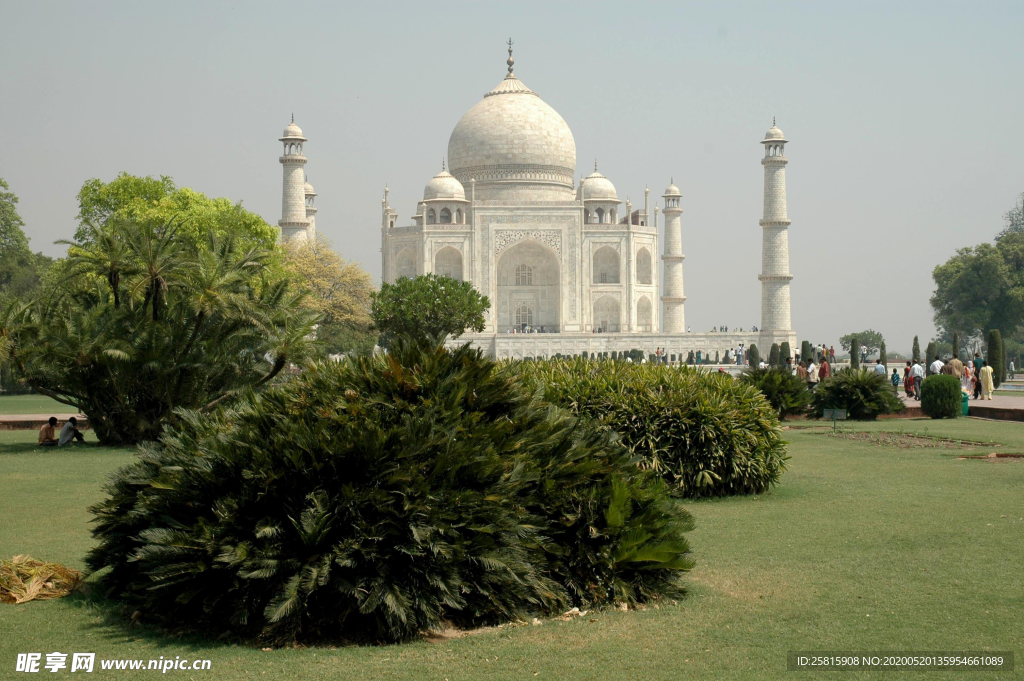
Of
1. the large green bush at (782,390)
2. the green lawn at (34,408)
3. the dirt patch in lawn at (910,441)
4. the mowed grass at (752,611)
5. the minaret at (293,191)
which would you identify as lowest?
the mowed grass at (752,611)

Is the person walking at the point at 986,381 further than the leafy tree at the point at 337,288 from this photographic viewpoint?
No

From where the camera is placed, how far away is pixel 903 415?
51.0 ft

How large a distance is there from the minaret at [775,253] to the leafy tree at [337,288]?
1502cm

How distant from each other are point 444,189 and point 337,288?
1001 cm

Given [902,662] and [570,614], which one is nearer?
[902,662]

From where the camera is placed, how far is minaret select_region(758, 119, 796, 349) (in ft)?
134

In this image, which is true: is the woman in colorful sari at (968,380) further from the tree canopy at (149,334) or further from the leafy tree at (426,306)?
the leafy tree at (426,306)

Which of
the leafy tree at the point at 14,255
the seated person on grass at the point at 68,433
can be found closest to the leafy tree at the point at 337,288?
the leafy tree at the point at 14,255

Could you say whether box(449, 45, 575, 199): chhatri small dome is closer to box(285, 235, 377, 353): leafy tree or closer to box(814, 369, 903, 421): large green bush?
box(285, 235, 377, 353): leafy tree

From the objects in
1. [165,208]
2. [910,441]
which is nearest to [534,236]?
[165,208]

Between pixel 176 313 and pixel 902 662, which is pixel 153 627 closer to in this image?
pixel 902 662

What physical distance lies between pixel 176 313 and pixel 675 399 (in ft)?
22.6

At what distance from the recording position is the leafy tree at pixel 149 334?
38.7 ft

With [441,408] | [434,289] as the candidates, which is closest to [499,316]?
[434,289]
